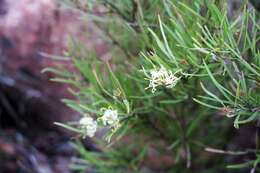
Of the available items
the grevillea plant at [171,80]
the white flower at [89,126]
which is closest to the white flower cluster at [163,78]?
the grevillea plant at [171,80]

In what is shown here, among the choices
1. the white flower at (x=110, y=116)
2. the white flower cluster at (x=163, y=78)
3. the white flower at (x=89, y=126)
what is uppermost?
the white flower at (x=89, y=126)

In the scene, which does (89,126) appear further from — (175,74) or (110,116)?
(175,74)

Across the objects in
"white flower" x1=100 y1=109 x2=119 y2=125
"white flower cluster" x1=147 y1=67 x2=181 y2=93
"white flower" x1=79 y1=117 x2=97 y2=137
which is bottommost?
"white flower cluster" x1=147 y1=67 x2=181 y2=93

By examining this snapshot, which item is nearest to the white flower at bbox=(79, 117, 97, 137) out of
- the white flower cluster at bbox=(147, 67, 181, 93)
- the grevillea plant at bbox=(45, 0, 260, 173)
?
the grevillea plant at bbox=(45, 0, 260, 173)

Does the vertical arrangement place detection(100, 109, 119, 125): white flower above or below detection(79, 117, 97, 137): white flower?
below

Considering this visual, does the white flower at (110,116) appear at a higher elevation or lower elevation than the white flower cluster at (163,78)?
higher

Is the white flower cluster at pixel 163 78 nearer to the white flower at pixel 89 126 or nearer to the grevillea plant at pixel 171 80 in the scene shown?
the grevillea plant at pixel 171 80

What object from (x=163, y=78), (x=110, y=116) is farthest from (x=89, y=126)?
(x=163, y=78)

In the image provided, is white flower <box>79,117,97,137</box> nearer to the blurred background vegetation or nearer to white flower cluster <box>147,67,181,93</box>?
the blurred background vegetation

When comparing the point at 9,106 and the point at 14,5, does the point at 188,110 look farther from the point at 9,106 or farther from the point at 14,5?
the point at 14,5
